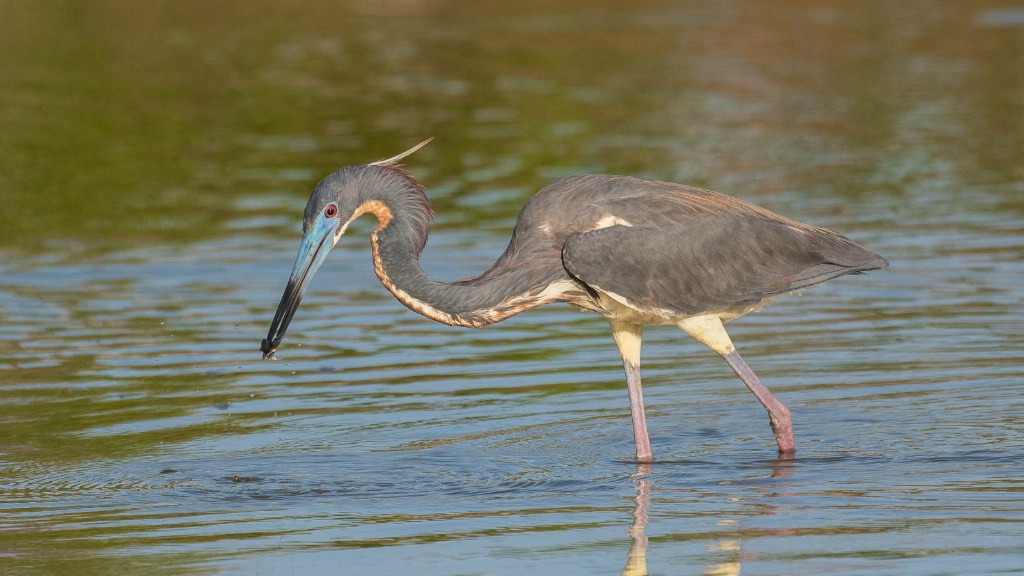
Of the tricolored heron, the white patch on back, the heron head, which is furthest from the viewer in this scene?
the white patch on back

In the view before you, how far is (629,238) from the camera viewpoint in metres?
8.97

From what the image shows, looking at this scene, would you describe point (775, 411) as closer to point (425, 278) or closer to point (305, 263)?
point (425, 278)

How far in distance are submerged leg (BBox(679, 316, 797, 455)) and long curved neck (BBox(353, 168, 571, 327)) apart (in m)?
0.83

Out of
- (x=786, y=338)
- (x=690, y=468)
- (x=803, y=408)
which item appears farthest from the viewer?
(x=786, y=338)

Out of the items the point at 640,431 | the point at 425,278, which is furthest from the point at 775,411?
the point at 425,278

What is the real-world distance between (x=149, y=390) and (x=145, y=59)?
1916cm

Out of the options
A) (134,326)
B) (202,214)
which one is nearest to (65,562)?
(134,326)

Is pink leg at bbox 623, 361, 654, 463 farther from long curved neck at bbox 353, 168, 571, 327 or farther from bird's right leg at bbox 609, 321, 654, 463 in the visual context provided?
long curved neck at bbox 353, 168, 571, 327

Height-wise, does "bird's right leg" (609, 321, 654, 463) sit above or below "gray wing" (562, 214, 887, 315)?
below

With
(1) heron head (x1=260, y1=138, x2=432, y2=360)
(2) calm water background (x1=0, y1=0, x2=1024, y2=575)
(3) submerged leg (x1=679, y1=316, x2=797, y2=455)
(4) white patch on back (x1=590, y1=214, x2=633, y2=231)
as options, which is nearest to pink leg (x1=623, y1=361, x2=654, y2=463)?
(2) calm water background (x1=0, y1=0, x2=1024, y2=575)

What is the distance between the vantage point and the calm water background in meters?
7.73

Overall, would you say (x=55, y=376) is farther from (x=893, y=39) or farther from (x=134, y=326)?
(x=893, y=39)

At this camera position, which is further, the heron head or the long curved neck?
the long curved neck

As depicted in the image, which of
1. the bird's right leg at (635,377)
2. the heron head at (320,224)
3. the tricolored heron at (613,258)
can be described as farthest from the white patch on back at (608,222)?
the heron head at (320,224)
